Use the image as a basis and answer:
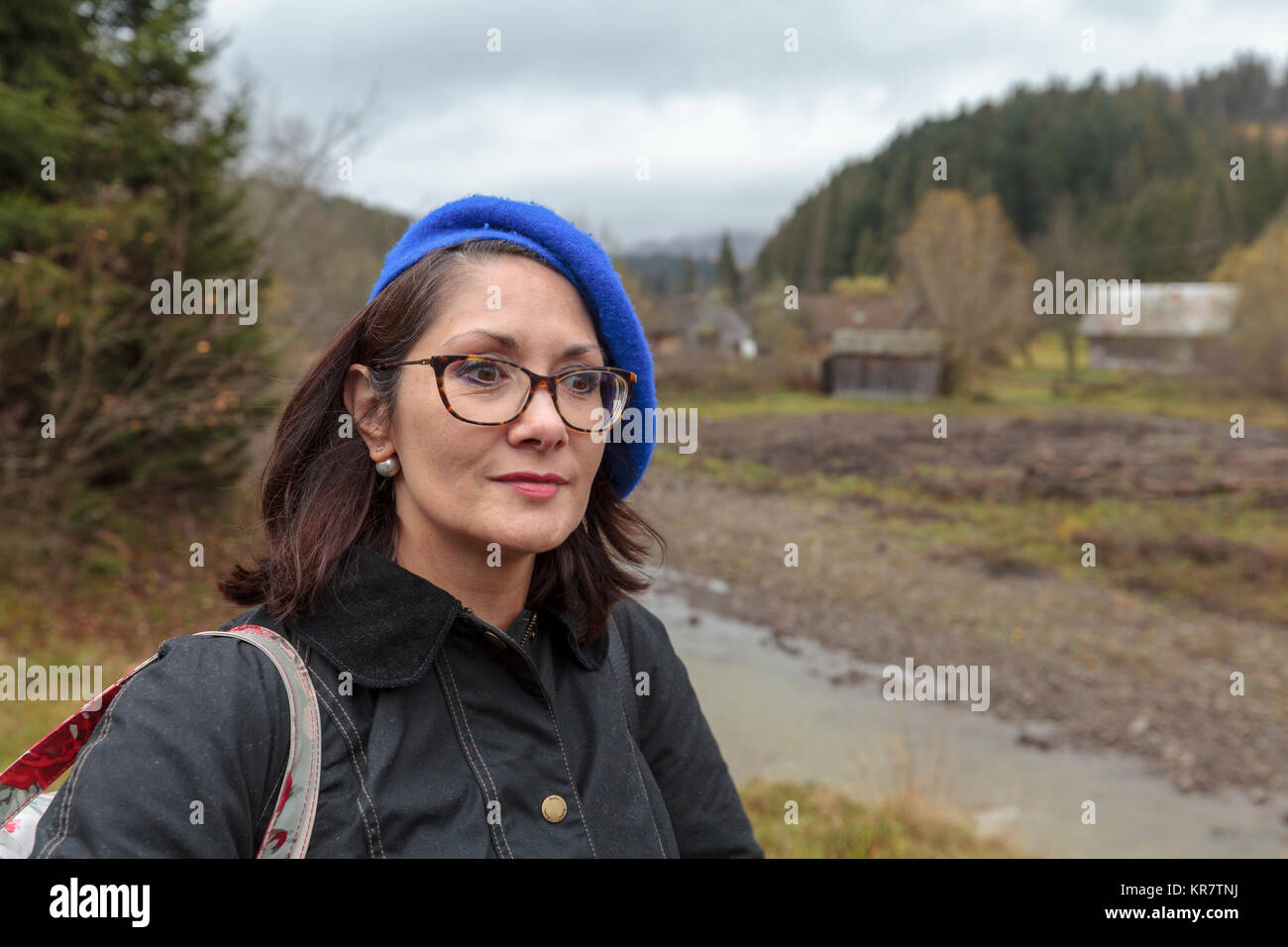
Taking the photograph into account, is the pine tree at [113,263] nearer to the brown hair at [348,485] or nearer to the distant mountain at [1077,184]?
the brown hair at [348,485]

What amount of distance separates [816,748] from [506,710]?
806cm

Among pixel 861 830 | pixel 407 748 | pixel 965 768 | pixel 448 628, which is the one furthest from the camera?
pixel 965 768

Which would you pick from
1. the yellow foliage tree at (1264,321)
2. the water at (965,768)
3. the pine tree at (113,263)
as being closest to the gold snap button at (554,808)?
the water at (965,768)

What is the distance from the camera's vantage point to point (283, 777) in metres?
1.32

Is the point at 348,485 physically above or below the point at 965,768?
above

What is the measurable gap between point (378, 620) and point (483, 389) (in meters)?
0.45

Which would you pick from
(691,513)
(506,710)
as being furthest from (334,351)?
(691,513)

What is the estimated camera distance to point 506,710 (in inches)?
63.3

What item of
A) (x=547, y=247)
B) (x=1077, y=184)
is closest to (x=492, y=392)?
(x=547, y=247)

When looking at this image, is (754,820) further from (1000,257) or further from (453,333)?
(1000,257)

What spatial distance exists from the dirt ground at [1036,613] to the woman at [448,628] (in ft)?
8.20

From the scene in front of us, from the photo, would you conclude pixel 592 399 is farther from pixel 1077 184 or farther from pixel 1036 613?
pixel 1077 184

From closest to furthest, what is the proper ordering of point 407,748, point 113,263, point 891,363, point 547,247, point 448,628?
point 407,748, point 448,628, point 547,247, point 113,263, point 891,363

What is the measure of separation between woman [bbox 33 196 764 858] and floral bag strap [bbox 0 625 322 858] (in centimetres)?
2
